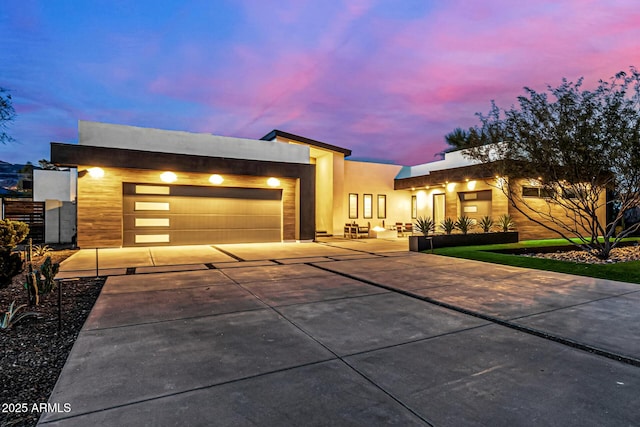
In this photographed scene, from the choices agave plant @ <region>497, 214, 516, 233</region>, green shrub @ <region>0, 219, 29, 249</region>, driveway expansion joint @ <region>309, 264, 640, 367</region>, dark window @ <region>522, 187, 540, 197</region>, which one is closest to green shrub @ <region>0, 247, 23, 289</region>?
green shrub @ <region>0, 219, 29, 249</region>

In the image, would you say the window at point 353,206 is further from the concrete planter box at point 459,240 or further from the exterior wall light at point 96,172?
the exterior wall light at point 96,172

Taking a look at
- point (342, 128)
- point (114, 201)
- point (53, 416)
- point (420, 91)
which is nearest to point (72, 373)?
point (53, 416)

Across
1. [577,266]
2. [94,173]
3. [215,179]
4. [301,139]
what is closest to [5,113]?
[94,173]

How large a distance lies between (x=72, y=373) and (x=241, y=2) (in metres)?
11.7

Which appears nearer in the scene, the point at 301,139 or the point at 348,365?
the point at 348,365

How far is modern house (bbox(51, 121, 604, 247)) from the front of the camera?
39.9 ft

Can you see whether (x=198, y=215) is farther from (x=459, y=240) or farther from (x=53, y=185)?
Result: (x=459, y=240)

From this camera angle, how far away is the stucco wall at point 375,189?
1997 cm

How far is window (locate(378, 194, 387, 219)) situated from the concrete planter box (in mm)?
8146

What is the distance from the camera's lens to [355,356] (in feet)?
10.3

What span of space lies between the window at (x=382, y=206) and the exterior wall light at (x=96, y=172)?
1470 cm

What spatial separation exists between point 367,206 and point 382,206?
118 cm

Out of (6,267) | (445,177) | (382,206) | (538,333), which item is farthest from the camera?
(382,206)

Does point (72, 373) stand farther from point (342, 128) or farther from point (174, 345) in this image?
point (342, 128)
